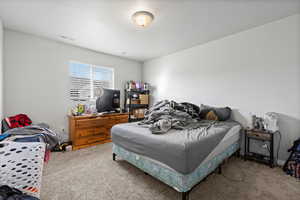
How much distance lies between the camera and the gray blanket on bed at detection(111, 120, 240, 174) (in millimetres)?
1343

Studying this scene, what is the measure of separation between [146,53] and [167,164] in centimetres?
337

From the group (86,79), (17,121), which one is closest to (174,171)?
(17,121)

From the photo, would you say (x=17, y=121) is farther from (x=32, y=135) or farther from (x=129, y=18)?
(x=129, y=18)

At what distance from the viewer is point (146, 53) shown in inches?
156

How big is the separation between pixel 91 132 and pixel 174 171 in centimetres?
245

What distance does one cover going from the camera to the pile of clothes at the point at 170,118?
1.92m

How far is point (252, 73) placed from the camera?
252 centimetres

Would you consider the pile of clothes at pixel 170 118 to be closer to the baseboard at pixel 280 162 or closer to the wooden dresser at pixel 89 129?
the wooden dresser at pixel 89 129

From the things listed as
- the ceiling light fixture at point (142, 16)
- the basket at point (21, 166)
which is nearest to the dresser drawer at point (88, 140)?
the basket at point (21, 166)

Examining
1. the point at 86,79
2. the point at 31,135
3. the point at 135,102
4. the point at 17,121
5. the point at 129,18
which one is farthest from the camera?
the point at 135,102

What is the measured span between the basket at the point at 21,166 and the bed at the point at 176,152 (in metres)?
1.09

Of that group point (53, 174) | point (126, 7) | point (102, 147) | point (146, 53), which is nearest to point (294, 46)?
point (126, 7)

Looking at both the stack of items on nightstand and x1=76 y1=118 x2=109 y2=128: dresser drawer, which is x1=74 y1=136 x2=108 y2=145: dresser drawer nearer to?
x1=76 y1=118 x2=109 y2=128: dresser drawer

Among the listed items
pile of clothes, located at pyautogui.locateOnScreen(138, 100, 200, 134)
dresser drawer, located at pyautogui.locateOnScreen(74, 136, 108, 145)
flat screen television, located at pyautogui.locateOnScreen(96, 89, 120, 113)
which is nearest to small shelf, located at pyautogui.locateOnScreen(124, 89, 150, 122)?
flat screen television, located at pyautogui.locateOnScreen(96, 89, 120, 113)
